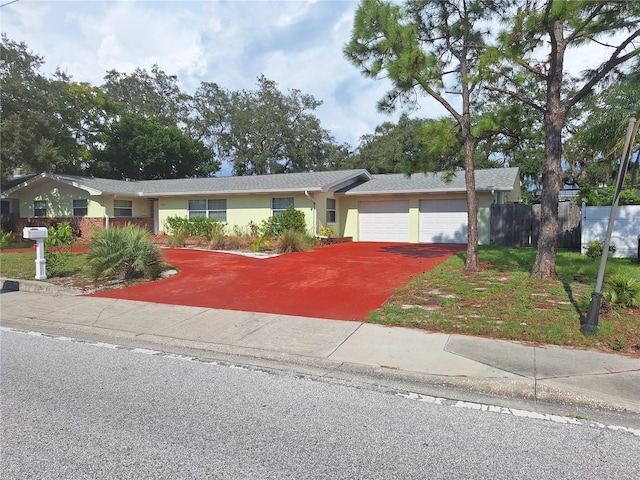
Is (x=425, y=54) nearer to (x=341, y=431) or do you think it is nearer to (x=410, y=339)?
(x=410, y=339)

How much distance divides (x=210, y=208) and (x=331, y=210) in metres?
6.18

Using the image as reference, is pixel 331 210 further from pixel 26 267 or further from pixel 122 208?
pixel 26 267

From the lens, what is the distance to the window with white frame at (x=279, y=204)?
64.2ft

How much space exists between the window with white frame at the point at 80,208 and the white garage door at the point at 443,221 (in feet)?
58.2

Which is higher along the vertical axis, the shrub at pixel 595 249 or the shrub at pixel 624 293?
the shrub at pixel 595 249

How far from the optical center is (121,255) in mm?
10719

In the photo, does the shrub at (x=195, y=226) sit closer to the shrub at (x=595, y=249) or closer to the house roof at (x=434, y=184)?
the house roof at (x=434, y=184)

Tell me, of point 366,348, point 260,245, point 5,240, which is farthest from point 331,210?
point 5,240

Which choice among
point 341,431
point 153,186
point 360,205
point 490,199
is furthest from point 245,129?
point 341,431

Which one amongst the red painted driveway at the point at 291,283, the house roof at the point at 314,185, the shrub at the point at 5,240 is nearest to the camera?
the red painted driveway at the point at 291,283

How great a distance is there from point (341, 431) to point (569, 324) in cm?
438

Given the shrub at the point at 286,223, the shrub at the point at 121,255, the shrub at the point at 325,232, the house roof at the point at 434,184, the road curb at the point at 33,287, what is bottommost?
the road curb at the point at 33,287

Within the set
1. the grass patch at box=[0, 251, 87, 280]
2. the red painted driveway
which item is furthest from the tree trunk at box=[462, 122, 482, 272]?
the grass patch at box=[0, 251, 87, 280]

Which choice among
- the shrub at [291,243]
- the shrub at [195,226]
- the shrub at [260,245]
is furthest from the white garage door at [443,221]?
the shrub at [195,226]
